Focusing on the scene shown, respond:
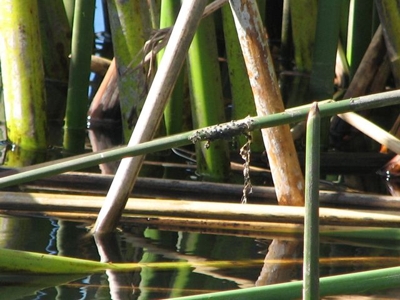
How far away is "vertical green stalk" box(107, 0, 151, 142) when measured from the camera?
2.68 m

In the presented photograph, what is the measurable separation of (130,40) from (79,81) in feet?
1.54

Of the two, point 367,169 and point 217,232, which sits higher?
point 367,169

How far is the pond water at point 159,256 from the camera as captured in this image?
5.47ft

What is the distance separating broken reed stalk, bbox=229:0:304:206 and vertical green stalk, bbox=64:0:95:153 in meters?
0.96

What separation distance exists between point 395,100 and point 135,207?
101cm

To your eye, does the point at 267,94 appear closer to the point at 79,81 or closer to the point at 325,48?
the point at 325,48

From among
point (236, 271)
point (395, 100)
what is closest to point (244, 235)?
point (236, 271)

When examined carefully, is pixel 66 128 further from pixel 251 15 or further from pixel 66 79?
pixel 251 15

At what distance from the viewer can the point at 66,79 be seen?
3.98 m

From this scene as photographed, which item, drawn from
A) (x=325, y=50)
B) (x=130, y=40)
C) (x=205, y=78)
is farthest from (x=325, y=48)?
(x=130, y=40)

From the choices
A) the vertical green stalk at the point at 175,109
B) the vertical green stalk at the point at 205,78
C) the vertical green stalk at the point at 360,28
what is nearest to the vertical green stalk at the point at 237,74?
the vertical green stalk at the point at 205,78

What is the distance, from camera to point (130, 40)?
271 centimetres

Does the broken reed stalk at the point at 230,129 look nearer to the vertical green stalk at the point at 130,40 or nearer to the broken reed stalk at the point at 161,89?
the broken reed stalk at the point at 161,89

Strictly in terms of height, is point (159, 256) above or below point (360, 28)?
below
